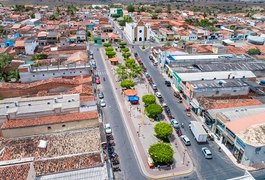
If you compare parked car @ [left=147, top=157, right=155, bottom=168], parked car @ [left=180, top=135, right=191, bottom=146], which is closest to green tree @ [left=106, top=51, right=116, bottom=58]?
parked car @ [left=180, top=135, right=191, bottom=146]

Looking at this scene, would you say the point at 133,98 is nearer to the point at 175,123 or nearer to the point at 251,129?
the point at 175,123

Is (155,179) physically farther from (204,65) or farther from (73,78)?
(204,65)

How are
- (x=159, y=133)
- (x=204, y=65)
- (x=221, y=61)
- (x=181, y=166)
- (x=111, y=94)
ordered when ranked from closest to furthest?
(x=181, y=166) → (x=159, y=133) → (x=111, y=94) → (x=204, y=65) → (x=221, y=61)

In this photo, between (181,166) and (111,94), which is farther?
(111,94)

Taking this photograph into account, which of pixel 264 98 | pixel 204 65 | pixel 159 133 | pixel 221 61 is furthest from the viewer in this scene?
pixel 221 61

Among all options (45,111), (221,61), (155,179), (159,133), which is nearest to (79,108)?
(45,111)

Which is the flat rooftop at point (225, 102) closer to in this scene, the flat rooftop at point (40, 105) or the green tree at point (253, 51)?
the flat rooftop at point (40, 105)

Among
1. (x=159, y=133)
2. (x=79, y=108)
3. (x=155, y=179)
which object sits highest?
(x=79, y=108)
